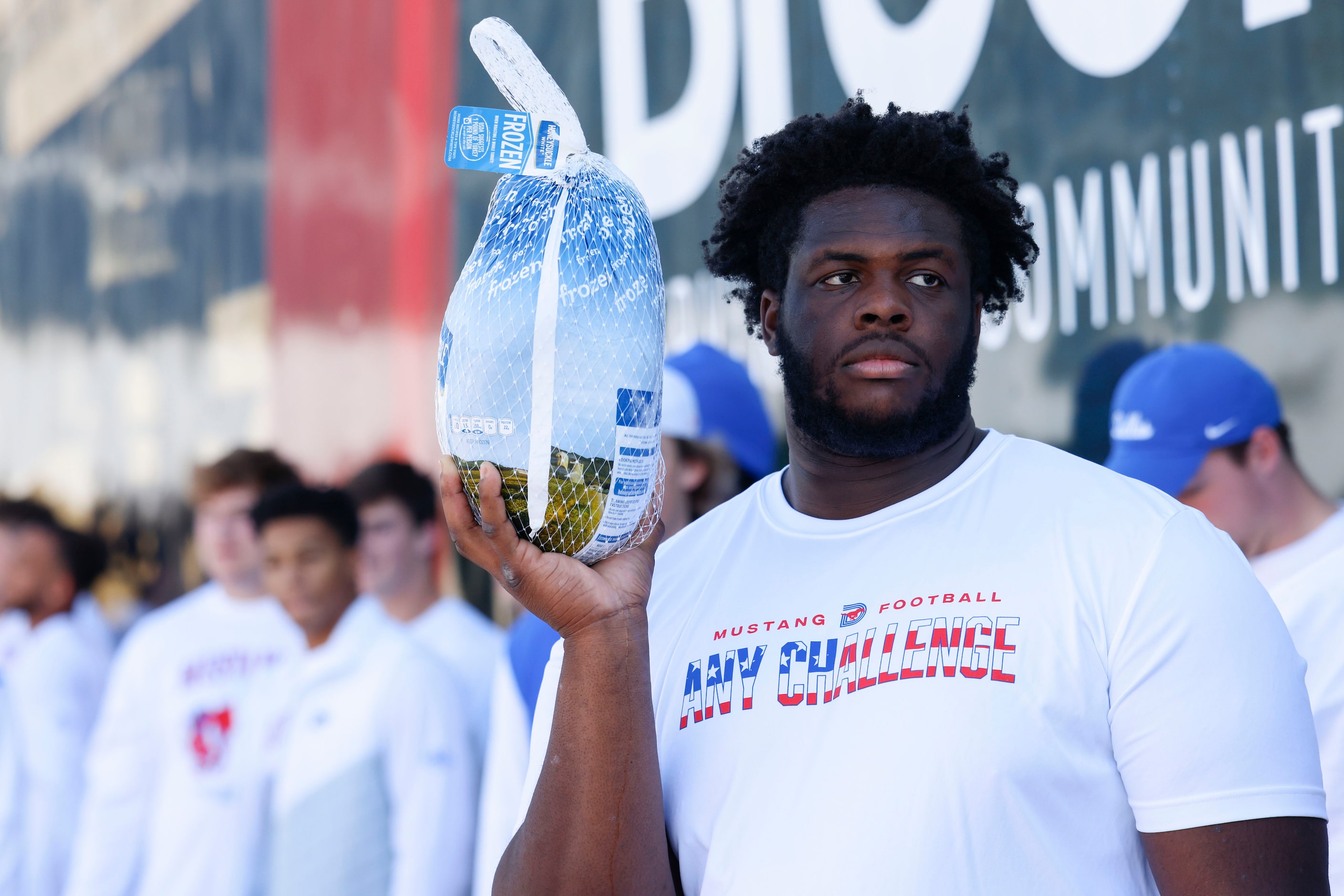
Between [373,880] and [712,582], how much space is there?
213 cm

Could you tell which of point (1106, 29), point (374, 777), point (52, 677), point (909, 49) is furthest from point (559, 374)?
point (52, 677)

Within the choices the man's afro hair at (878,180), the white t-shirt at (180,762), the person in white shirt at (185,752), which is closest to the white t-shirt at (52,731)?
the person in white shirt at (185,752)

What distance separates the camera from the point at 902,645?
5.00ft

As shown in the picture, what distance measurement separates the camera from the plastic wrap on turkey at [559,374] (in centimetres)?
157

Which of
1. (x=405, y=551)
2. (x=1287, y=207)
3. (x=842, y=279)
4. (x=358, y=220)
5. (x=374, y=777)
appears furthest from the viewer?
(x=358, y=220)

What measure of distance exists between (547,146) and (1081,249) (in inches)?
60.9

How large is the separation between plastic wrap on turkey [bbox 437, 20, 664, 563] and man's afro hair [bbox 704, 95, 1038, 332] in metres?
0.24

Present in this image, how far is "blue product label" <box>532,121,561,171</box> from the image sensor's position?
1.70 metres

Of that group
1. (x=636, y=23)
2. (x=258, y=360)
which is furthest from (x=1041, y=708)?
(x=258, y=360)

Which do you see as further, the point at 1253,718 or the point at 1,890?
the point at 1,890

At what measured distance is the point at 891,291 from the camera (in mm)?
1644

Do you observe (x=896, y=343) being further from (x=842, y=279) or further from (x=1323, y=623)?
(x=1323, y=623)

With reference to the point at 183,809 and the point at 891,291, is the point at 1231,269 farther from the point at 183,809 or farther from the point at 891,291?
the point at 183,809

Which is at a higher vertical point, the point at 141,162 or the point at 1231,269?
the point at 141,162
